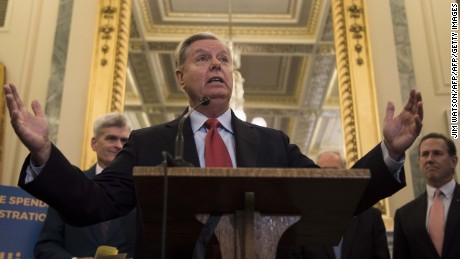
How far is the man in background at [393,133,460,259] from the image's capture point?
2.83m

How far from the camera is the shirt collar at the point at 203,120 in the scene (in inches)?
67.1

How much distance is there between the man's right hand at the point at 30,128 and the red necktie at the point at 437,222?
233 centimetres

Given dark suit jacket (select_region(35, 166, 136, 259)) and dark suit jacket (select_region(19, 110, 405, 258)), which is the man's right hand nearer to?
dark suit jacket (select_region(19, 110, 405, 258))

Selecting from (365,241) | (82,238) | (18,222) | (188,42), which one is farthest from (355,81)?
(18,222)

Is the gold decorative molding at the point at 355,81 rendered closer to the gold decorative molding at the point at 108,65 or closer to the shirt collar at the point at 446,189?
the shirt collar at the point at 446,189

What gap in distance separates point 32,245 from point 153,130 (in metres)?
1.38

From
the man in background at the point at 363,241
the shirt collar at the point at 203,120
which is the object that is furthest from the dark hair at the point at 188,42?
the man in background at the point at 363,241

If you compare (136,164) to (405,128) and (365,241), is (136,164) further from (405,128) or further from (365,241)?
(365,241)

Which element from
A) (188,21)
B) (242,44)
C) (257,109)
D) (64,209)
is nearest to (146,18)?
(188,21)

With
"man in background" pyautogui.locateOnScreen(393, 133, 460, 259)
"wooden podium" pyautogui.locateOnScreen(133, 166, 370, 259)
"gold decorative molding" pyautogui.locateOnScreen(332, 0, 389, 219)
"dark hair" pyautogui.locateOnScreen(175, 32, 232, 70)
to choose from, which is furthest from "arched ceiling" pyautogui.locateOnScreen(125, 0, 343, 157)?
"wooden podium" pyautogui.locateOnScreen(133, 166, 370, 259)

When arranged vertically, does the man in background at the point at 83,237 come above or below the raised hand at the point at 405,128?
below

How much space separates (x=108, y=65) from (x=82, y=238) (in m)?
1.88

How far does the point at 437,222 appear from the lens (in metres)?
2.96

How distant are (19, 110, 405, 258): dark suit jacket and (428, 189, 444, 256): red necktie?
5.30 feet
